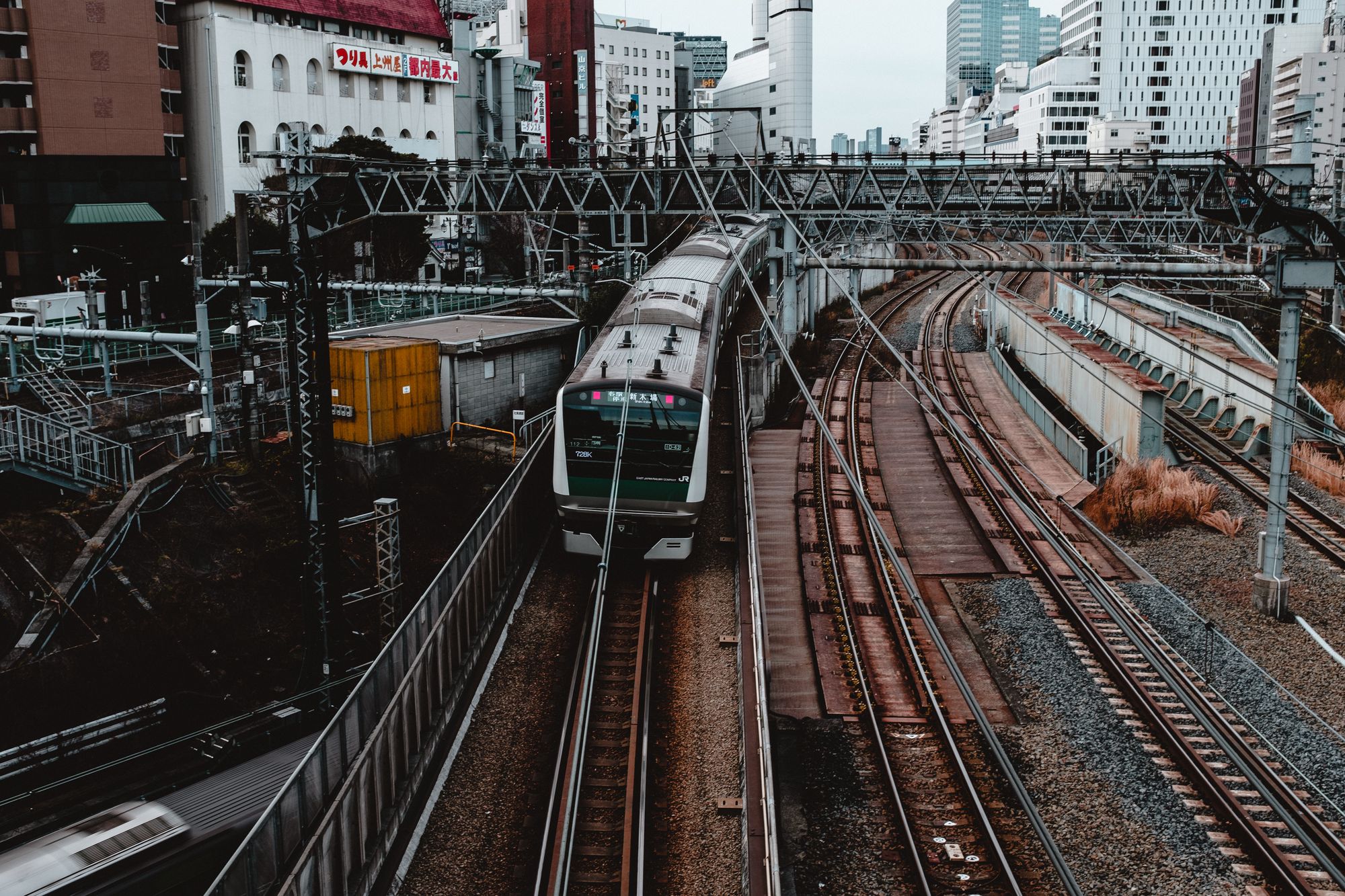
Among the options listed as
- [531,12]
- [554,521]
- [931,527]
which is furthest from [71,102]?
[531,12]

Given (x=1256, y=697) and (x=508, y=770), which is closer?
(x=508, y=770)

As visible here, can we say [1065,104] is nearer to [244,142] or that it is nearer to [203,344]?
[244,142]

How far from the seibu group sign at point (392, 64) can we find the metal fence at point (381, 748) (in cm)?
4267

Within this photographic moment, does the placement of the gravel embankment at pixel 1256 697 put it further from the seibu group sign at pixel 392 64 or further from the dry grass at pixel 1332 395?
the seibu group sign at pixel 392 64

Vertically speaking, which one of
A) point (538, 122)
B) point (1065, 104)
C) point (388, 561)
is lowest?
point (388, 561)

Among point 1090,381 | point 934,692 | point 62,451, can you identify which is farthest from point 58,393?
point 1090,381

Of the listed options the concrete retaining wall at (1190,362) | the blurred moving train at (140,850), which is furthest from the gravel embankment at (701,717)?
the concrete retaining wall at (1190,362)

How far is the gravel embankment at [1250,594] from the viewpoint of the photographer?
14.1 m

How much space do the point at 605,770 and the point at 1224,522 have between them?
1294 cm

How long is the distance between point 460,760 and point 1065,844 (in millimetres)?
5835

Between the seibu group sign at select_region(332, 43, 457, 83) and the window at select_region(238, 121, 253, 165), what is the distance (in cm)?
633

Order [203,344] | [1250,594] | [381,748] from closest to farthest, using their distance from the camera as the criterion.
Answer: [381,748] → [1250,594] → [203,344]

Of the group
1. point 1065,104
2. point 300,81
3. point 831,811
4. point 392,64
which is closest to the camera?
point 831,811

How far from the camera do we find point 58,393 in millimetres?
23703
